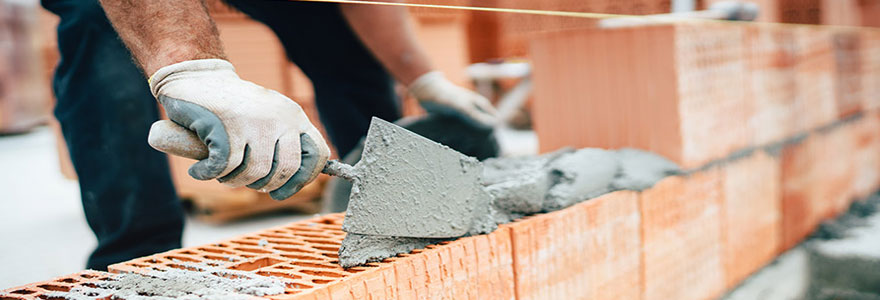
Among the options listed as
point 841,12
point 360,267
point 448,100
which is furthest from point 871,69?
point 360,267

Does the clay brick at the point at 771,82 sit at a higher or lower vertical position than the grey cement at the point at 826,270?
higher

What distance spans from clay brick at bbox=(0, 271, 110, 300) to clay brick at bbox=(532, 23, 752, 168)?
1.28 metres

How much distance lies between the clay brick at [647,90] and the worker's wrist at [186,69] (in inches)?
43.5

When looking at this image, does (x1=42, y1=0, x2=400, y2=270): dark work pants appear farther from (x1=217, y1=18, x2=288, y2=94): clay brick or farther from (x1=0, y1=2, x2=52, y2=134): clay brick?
(x1=0, y1=2, x2=52, y2=134): clay brick

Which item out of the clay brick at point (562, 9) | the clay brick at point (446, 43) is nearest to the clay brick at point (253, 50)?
the clay brick at point (562, 9)

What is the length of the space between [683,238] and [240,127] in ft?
3.89

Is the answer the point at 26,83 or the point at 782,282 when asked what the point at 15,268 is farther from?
the point at 782,282

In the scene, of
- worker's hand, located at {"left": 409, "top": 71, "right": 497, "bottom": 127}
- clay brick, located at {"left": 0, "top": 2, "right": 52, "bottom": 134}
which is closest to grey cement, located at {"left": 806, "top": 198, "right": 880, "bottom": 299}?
worker's hand, located at {"left": 409, "top": 71, "right": 497, "bottom": 127}

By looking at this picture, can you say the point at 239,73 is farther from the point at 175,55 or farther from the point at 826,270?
the point at 826,270

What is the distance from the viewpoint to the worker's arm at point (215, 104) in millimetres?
918

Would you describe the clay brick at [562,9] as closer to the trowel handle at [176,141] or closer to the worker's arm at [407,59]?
the worker's arm at [407,59]

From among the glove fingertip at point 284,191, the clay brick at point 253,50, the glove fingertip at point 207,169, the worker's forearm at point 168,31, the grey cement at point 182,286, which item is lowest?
the grey cement at point 182,286

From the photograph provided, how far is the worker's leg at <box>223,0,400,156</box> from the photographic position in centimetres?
170

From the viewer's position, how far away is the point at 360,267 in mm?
996
